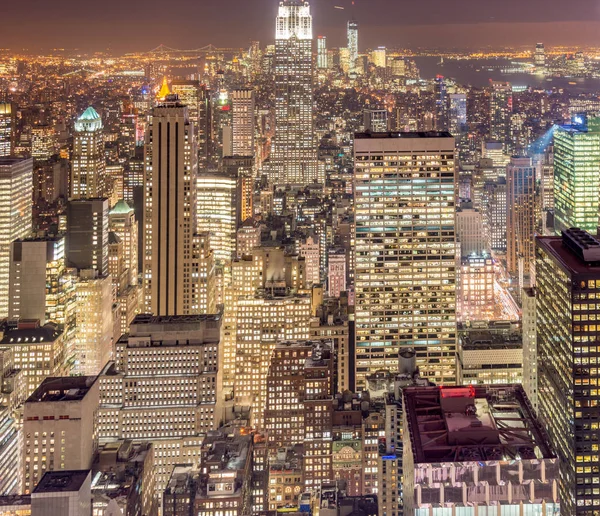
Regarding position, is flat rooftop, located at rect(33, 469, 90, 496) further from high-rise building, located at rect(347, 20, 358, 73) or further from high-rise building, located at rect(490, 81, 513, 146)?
high-rise building, located at rect(490, 81, 513, 146)

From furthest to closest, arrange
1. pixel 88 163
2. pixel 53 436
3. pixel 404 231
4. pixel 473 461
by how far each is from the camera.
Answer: pixel 88 163
pixel 404 231
pixel 53 436
pixel 473 461

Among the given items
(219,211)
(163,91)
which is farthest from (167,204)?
(219,211)

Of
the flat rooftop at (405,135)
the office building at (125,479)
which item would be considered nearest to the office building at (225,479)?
the office building at (125,479)

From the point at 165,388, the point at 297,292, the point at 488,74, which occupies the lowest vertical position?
the point at 165,388

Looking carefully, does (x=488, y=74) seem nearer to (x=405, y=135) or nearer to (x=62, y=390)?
(x=405, y=135)

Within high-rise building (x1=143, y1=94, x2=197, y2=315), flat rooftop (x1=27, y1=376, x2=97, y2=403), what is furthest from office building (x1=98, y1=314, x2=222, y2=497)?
high-rise building (x1=143, y1=94, x2=197, y2=315)

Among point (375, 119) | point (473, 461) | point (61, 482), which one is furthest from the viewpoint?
Result: point (375, 119)
